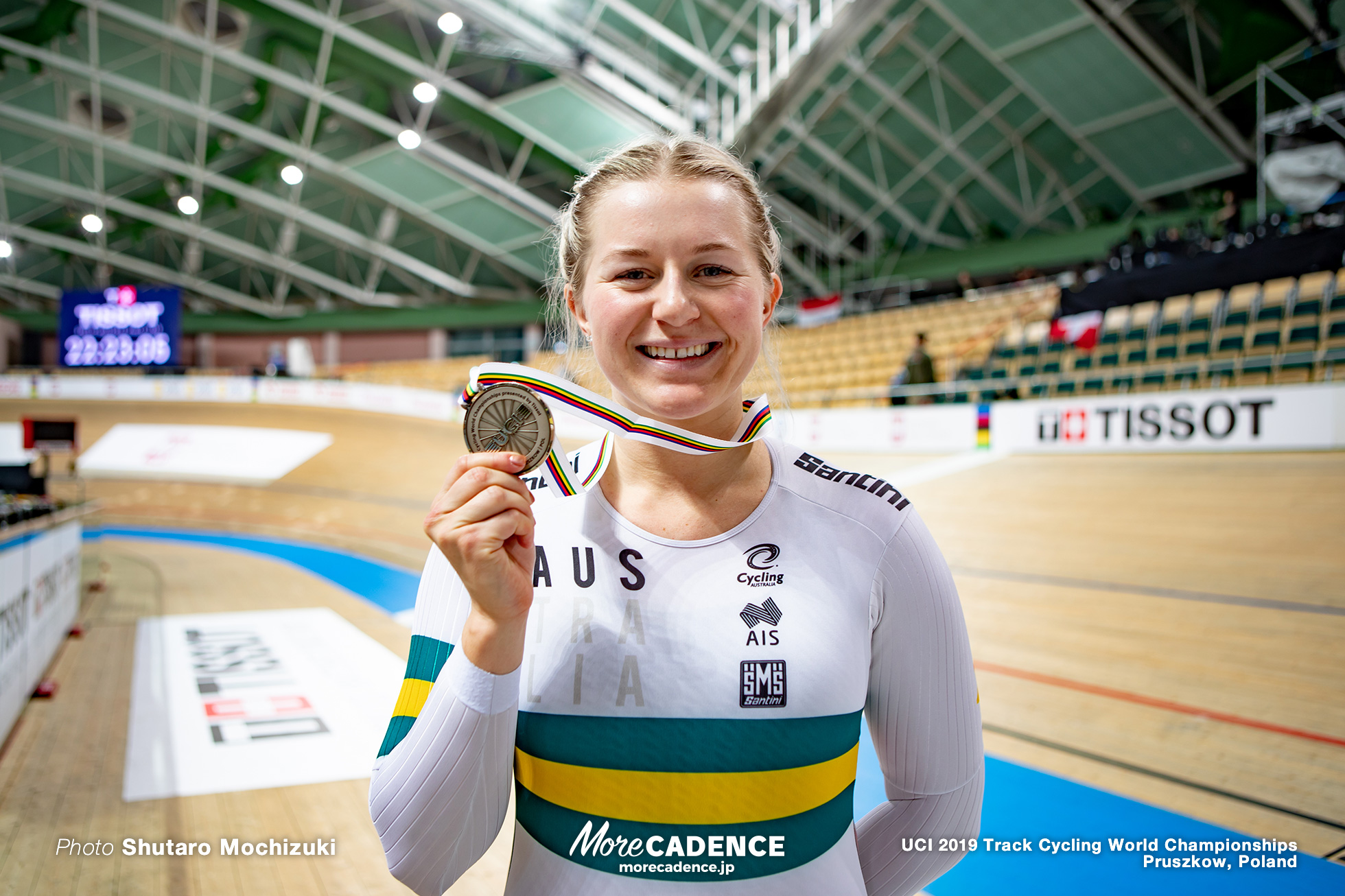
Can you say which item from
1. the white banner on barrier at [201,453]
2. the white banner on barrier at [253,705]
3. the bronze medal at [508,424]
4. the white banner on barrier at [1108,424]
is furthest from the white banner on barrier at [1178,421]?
the white banner on barrier at [201,453]

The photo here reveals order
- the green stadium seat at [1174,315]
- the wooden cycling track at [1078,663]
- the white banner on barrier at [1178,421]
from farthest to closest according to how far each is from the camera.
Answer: the green stadium seat at [1174,315] → the white banner on barrier at [1178,421] → the wooden cycling track at [1078,663]

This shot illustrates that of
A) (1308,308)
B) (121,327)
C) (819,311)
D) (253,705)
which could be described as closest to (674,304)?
(253,705)

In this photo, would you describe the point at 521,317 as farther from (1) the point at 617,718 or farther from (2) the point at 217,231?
(1) the point at 617,718

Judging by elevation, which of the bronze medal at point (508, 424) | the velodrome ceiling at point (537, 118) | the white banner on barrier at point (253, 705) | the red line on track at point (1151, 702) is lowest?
the white banner on barrier at point (253, 705)

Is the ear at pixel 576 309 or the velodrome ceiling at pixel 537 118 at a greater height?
the velodrome ceiling at pixel 537 118

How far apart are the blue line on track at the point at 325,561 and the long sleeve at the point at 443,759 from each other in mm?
4848

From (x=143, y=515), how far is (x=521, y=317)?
13084mm

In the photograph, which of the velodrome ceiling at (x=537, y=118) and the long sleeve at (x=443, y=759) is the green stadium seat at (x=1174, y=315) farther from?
the long sleeve at (x=443, y=759)

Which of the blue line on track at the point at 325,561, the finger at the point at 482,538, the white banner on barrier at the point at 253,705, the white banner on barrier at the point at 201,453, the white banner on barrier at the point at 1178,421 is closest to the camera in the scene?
the finger at the point at 482,538

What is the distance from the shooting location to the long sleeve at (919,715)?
996mm

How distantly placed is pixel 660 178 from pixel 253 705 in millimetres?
4228

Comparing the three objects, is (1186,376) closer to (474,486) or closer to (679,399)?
Answer: (679,399)

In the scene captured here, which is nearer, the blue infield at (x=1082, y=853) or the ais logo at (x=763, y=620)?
the ais logo at (x=763, y=620)

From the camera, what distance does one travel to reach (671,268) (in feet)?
2.99
